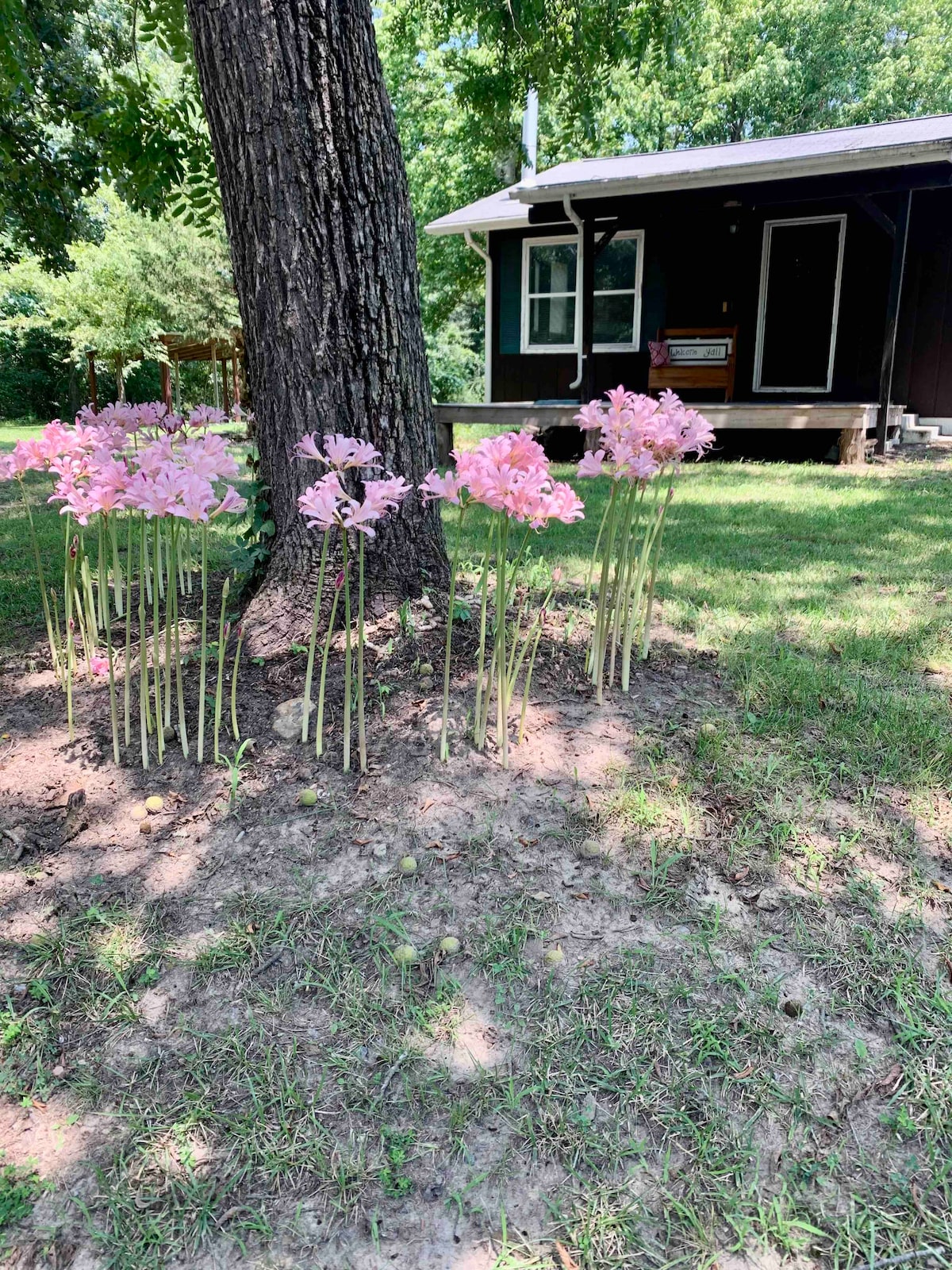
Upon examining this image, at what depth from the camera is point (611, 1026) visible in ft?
5.77

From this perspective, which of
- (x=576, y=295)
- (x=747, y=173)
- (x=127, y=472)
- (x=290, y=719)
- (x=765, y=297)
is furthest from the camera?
(x=576, y=295)

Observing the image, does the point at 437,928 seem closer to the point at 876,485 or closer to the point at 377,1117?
the point at 377,1117

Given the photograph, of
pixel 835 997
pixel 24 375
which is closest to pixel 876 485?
pixel 835 997

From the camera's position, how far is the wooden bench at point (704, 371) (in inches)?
454

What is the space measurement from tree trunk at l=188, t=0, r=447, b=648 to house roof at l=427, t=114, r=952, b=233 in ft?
23.8

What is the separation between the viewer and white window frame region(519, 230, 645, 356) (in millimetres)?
12344

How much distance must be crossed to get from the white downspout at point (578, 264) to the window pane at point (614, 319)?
0.91ft

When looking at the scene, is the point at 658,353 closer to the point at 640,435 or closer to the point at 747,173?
the point at 747,173

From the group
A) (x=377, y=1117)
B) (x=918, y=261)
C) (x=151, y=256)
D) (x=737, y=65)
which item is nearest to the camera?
(x=377, y=1117)

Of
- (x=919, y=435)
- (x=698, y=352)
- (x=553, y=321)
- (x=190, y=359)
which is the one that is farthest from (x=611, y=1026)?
(x=190, y=359)

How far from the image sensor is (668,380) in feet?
38.2

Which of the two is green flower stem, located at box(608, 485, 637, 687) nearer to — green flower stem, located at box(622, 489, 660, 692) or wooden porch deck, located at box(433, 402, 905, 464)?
green flower stem, located at box(622, 489, 660, 692)

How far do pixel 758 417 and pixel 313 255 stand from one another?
24.7 feet

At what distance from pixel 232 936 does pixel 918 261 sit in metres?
12.0
